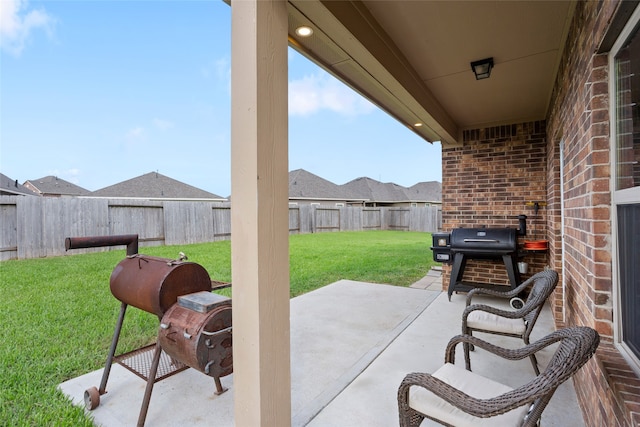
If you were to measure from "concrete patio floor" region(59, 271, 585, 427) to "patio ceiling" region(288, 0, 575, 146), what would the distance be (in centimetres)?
254

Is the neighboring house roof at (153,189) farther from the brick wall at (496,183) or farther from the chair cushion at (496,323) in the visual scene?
the chair cushion at (496,323)

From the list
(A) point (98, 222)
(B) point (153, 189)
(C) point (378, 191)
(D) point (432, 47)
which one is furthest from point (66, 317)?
→ (C) point (378, 191)

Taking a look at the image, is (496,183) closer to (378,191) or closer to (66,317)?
(66,317)

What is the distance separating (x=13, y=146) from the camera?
642 inches

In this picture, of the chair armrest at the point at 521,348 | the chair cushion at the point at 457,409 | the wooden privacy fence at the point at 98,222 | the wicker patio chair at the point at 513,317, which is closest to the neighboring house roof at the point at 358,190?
the wooden privacy fence at the point at 98,222

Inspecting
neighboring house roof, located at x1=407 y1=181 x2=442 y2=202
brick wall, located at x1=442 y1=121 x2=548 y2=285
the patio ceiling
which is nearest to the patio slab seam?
brick wall, located at x1=442 y1=121 x2=548 y2=285

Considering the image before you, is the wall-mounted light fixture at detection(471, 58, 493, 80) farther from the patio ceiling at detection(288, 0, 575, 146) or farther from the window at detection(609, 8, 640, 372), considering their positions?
the window at detection(609, 8, 640, 372)

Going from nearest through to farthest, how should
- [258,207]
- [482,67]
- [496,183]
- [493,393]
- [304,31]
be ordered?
[258,207], [493,393], [304,31], [482,67], [496,183]

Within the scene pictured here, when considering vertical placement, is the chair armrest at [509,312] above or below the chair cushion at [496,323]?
above

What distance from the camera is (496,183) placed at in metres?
4.88

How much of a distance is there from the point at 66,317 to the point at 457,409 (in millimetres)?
4397

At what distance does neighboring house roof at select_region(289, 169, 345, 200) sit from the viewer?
23362 mm

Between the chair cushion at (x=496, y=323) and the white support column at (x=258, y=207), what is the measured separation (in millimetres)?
1902

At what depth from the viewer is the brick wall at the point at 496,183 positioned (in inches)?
180
